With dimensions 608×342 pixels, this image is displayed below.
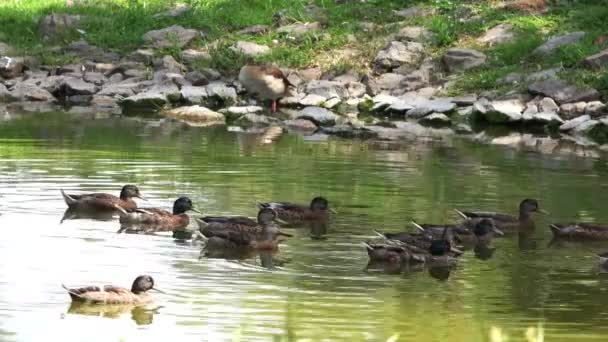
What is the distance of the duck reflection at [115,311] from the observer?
1146 centimetres

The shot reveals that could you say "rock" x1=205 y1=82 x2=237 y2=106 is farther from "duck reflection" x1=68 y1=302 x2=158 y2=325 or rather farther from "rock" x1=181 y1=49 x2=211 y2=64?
"duck reflection" x1=68 y1=302 x2=158 y2=325

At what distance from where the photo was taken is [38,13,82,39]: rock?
3469 centimetres

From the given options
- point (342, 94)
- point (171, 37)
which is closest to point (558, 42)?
point (342, 94)

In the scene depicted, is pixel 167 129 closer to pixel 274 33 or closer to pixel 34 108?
pixel 34 108

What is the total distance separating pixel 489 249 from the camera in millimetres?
14977

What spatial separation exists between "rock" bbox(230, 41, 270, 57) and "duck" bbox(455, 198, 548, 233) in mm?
16631

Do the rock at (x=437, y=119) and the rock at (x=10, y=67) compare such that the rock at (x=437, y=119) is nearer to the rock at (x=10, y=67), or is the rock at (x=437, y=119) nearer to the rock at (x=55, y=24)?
the rock at (x=10, y=67)

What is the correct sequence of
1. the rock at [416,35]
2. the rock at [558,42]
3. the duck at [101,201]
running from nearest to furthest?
1. the duck at [101,201]
2. the rock at [558,42]
3. the rock at [416,35]

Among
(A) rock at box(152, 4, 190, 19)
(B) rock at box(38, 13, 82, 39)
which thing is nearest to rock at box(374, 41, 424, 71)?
(A) rock at box(152, 4, 190, 19)

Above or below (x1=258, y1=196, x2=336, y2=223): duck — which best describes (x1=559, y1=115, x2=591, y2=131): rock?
above

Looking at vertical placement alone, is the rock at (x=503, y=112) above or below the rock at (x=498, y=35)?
below

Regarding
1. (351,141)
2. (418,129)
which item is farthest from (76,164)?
(418,129)

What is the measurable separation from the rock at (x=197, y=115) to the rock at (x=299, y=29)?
5412mm

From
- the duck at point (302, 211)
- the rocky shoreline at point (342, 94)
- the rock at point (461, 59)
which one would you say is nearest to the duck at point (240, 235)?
the duck at point (302, 211)
